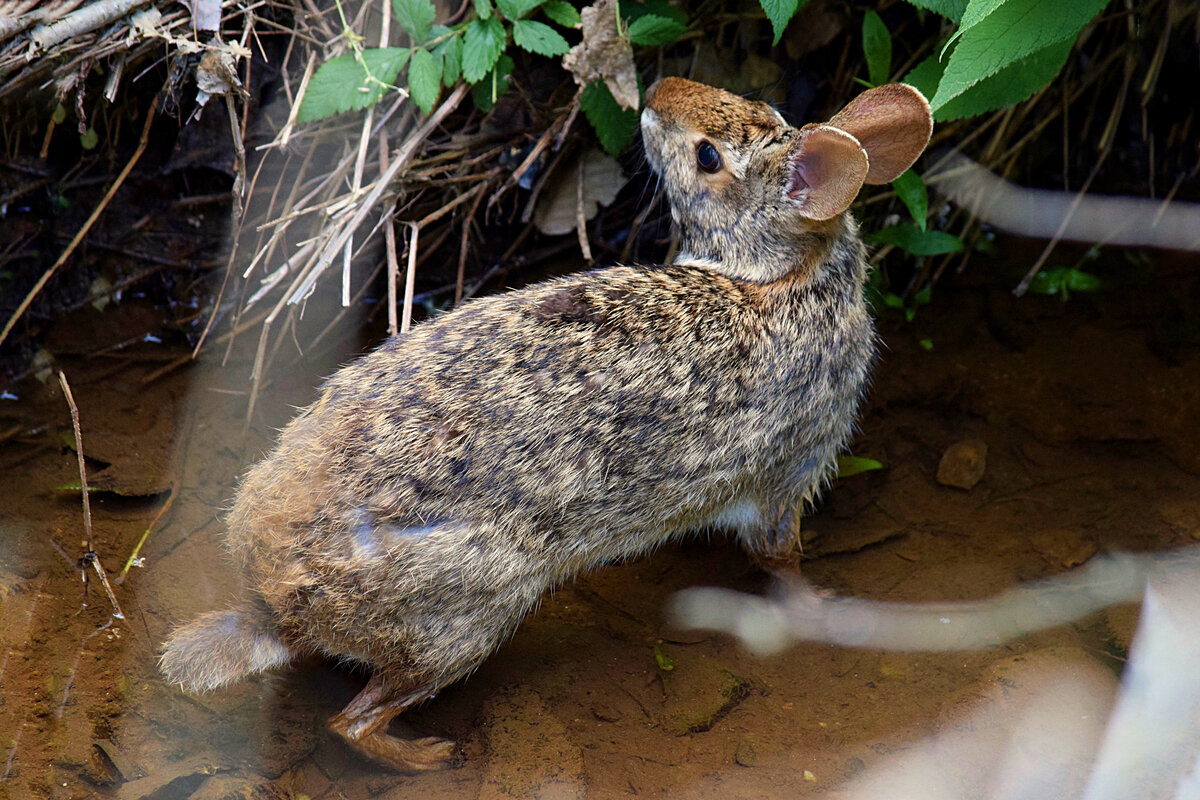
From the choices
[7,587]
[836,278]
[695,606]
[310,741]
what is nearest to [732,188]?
[836,278]

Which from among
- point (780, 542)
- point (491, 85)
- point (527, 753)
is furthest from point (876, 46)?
point (527, 753)

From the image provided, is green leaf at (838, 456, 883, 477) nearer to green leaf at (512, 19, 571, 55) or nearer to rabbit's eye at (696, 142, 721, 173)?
rabbit's eye at (696, 142, 721, 173)

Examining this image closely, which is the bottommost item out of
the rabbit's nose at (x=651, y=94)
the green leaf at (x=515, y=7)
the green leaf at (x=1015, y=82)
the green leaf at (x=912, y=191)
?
the green leaf at (x=912, y=191)

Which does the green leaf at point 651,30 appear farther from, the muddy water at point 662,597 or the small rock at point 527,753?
the small rock at point 527,753

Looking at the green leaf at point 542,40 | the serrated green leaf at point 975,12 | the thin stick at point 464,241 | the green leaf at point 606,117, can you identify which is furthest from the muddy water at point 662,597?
the serrated green leaf at point 975,12

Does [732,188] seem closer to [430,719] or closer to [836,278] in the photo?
[836,278]

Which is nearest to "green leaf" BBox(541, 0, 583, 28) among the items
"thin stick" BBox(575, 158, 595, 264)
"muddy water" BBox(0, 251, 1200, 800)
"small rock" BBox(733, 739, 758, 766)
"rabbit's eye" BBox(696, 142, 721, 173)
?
"rabbit's eye" BBox(696, 142, 721, 173)

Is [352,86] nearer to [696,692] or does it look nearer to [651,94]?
[651,94]
